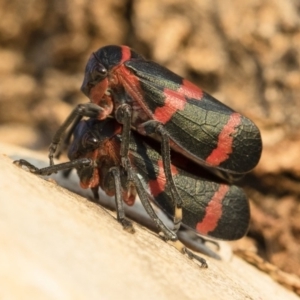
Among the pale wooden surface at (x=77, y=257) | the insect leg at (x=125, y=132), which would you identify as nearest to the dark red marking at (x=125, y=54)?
the insect leg at (x=125, y=132)

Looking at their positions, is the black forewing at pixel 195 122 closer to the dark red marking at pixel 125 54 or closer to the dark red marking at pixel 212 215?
the dark red marking at pixel 125 54

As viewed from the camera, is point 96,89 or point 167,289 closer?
point 167,289

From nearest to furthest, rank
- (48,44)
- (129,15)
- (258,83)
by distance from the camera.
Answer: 1. (258,83)
2. (129,15)
3. (48,44)

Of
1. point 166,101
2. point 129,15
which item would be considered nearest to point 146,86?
point 166,101

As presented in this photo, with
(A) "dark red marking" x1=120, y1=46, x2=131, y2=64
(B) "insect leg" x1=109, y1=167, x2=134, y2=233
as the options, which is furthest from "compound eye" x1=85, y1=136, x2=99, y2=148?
(A) "dark red marking" x1=120, y1=46, x2=131, y2=64

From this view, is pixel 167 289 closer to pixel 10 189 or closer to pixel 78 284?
pixel 78 284

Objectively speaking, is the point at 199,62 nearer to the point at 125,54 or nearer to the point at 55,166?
the point at 125,54

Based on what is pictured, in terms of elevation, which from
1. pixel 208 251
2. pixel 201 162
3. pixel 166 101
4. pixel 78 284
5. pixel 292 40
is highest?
pixel 292 40
